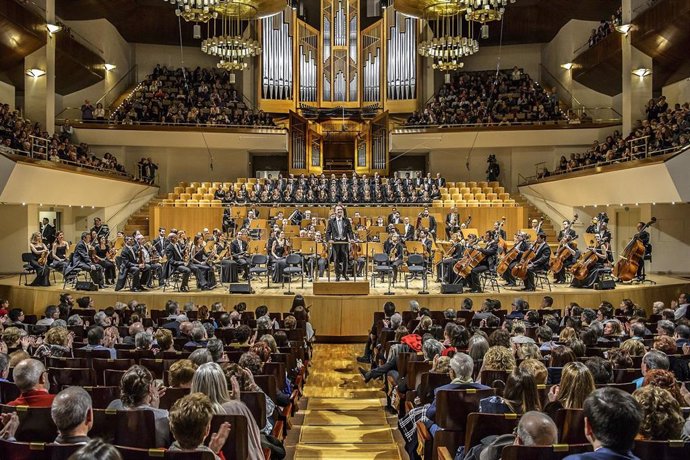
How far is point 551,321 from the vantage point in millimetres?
6824

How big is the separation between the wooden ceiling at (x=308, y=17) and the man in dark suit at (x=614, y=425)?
19.8 metres

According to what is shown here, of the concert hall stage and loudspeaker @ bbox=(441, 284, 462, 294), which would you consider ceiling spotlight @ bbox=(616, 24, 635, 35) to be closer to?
the concert hall stage

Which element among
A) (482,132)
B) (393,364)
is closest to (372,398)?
(393,364)

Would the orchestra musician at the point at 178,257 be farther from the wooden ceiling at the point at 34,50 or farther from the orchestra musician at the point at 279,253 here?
the wooden ceiling at the point at 34,50

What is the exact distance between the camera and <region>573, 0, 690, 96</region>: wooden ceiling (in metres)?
15.3

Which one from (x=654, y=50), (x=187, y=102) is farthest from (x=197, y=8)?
(x=654, y=50)

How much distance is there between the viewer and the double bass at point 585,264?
1198cm

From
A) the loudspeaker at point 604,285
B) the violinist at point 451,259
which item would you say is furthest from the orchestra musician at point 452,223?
the loudspeaker at point 604,285

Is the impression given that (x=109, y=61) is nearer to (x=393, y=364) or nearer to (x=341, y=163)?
(x=341, y=163)

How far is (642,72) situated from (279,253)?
11031 millimetres

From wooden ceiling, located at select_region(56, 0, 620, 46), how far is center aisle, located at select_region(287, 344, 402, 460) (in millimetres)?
15285

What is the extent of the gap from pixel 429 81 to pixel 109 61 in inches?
419

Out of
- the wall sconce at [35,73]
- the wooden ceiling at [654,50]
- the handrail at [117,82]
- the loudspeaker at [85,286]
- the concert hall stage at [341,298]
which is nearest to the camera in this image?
the concert hall stage at [341,298]

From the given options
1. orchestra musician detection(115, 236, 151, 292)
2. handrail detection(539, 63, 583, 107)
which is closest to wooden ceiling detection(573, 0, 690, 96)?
handrail detection(539, 63, 583, 107)
